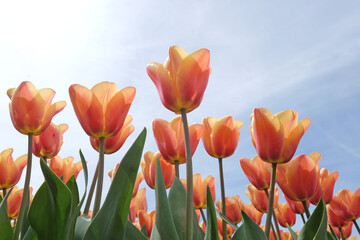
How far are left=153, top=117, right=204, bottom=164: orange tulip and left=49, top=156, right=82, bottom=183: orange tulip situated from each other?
0.70m

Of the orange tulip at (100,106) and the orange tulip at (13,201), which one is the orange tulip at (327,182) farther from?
the orange tulip at (13,201)

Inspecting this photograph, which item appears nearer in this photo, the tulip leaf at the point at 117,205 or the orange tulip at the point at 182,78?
the tulip leaf at the point at 117,205

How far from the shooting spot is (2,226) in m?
1.55

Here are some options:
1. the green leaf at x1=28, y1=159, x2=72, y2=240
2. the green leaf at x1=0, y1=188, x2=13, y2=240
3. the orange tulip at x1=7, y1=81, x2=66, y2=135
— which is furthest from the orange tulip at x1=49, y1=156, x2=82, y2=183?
the green leaf at x1=28, y1=159, x2=72, y2=240

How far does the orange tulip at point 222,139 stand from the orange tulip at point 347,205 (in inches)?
63.3

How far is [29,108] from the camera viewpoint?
184 cm

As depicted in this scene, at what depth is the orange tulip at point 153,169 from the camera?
246 centimetres

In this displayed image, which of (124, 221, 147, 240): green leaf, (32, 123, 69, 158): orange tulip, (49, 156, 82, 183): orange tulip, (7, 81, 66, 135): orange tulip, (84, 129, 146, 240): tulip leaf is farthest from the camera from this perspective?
(49, 156, 82, 183): orange tulip

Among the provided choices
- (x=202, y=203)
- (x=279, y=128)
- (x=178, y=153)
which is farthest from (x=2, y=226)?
(x=202, y=203)

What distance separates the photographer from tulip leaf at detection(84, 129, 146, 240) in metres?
1.22

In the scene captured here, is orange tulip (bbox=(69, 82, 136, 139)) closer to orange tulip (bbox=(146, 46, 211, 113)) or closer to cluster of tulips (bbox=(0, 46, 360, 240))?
cluster of tulips (bbox=(0, 46, 360, 240))

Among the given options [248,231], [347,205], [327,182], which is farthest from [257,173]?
[347,205]

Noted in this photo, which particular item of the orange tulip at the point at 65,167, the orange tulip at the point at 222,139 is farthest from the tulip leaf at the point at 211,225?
the orange tulip at the point at 65,167

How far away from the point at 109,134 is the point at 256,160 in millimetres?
1242
